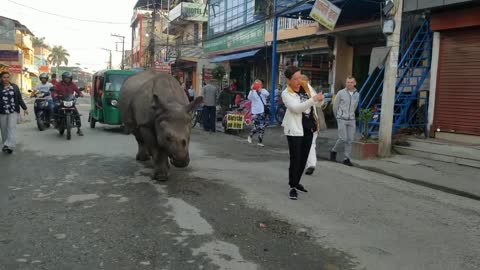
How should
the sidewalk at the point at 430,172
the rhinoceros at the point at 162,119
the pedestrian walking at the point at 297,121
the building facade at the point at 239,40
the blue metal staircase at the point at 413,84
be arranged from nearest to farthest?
the pedestrian walking at the point at 297,121 → the rhinoceros at the point at 162,119 → the sidewalk at the point at 430,172 → the blue metal staircase at the point at 413,84 → the building facade at the point at 239,40

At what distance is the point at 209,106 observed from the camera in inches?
645

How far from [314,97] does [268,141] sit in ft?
26.5

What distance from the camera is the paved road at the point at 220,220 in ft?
14.1

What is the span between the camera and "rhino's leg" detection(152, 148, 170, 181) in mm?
7250

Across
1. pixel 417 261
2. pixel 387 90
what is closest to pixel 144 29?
pixel 387 90

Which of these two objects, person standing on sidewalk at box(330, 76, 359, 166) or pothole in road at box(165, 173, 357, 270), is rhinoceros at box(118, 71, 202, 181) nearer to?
pothole in road at box(165, 173, 357, 270)

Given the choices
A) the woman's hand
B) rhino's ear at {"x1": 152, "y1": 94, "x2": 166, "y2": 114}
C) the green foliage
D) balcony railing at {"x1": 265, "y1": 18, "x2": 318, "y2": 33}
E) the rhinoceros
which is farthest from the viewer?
the green foliage

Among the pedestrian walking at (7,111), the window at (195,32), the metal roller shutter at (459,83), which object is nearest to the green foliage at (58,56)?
the window at (195,32)

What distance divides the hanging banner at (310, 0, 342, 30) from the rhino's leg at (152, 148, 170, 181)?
7.59 metres

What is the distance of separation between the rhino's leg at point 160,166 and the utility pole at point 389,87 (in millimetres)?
5110

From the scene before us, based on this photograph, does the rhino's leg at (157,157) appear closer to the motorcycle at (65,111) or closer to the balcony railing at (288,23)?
the motorcycle at (65,111)

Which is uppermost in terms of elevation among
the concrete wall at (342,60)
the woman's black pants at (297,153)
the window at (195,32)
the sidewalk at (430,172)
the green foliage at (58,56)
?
the green foliage at (58,56)

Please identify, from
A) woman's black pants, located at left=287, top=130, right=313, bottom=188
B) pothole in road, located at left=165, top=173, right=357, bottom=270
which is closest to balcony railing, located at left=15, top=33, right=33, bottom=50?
pothole in road, located at left=165, top=173, right=357, bottom=270

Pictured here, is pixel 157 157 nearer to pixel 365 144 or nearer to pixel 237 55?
pixel 365 144
